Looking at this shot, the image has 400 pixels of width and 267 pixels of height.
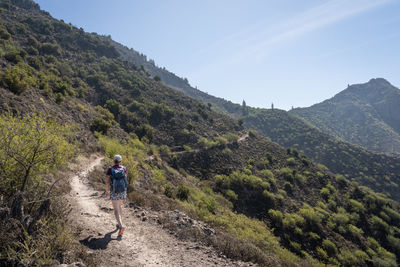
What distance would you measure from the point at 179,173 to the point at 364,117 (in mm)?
178872

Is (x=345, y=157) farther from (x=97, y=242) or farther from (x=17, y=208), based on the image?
(x=17, y=208)

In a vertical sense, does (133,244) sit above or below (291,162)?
above

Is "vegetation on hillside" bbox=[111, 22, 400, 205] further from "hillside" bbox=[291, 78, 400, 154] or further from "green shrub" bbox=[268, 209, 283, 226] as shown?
"green shrub" bbox=[268, 209, 283, 226]

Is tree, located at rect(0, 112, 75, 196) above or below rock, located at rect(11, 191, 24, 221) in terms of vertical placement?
above

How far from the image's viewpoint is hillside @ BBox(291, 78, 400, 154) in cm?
11581

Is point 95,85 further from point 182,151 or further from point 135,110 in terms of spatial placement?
point 182,151

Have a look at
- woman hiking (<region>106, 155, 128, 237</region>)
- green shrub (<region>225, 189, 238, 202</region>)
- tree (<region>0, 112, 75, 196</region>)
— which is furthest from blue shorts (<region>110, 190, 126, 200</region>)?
green shrub (<region>225, 189, 238, 202</region>)

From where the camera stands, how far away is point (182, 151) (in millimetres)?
32250

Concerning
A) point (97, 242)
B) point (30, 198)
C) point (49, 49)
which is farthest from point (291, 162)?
point (49, 49)

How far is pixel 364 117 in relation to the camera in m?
144

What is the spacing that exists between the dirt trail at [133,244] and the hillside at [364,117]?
452ft

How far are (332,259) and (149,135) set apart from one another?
29.6m

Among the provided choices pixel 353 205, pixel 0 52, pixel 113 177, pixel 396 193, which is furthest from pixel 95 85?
pixel 396 193

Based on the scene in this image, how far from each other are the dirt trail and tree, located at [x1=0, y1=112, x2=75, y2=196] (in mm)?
1928
